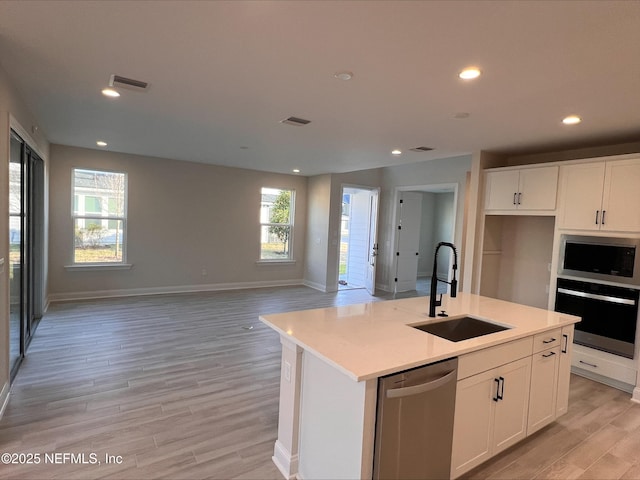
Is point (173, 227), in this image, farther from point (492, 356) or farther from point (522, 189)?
point (492, 356)

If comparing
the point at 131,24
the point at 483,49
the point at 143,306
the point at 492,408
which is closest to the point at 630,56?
the point at 483,49

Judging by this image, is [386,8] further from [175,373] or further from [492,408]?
[175,373]

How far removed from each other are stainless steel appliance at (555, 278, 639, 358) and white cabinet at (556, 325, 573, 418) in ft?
4.13

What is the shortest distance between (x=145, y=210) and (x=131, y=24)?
5.12 metres

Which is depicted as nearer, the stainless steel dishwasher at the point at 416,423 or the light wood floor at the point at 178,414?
the stainless steel dishwasher at the point at 416,423

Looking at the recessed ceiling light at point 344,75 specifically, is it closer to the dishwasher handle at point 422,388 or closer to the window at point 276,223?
the dishwasher handle at point 422,388

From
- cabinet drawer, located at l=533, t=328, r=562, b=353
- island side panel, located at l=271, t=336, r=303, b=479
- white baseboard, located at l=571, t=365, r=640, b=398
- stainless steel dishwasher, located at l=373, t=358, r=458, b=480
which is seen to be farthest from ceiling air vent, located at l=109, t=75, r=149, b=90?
white baseboard, located at l=571, t=365, r=640, b=398

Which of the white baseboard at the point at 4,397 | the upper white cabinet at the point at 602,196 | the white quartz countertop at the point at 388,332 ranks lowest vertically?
the white baseboard at the point at 4,397

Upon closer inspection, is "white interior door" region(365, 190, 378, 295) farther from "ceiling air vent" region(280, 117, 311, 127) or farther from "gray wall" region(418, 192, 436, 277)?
"ceiling air vent" region(280, 117, 311, 127)

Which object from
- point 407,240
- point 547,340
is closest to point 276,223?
point 407,240

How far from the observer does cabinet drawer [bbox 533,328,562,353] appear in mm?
2361

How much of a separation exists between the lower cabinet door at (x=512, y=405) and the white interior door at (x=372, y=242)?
5261mm

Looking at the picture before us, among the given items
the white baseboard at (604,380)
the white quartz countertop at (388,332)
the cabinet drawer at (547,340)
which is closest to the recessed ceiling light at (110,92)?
the white quartz countertop at (388,332)

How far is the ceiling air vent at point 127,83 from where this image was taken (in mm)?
2689
